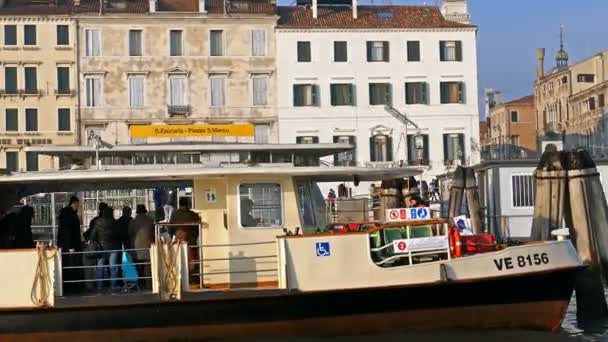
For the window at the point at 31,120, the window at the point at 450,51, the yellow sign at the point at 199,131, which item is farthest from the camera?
the window at the point at 450,51

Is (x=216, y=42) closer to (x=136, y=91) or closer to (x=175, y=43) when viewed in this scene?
(x=175, y=43)

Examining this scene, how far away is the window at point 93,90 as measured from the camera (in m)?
48.5

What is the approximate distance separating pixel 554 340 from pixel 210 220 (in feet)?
17.2

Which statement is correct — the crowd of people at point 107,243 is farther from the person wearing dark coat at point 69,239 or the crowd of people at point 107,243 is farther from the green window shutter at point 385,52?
the green window shutter at point 385,52

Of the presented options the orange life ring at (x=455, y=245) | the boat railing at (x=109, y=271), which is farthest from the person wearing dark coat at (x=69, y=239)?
the orange life ring at (x=455, y=245)

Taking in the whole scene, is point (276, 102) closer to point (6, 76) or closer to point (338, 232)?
point (6, 76)

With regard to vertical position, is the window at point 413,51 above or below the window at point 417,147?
above

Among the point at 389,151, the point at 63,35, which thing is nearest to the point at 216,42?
the point at 63,35

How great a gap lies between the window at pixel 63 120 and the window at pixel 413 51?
16792mm

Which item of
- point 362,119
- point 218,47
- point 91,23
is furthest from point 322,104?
point 91,23

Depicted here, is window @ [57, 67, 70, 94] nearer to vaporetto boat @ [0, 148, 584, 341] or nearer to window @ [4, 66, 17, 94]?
window @ [4, 66, 17, 94]

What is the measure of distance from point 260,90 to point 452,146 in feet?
32.3

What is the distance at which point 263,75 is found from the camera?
4950cm

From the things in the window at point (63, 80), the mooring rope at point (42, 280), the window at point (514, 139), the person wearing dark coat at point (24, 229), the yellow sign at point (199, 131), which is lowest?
the mooring rope at point (42, 280)
